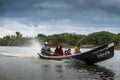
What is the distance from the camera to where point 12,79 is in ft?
60.3

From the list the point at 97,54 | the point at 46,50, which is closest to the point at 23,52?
the point at 46,50

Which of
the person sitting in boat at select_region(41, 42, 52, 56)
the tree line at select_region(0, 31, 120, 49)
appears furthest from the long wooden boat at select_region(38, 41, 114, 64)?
the tree line at select_region(0, 31, 120, 49)

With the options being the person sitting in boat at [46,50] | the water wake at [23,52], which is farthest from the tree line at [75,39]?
the person sitting in boat at [46,50]

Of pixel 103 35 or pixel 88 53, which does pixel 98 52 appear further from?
pixel 103 35

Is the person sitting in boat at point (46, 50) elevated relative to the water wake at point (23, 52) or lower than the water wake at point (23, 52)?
elevated

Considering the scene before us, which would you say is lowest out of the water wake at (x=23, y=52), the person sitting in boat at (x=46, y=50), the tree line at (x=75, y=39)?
the water wake at (x=23, y=52)

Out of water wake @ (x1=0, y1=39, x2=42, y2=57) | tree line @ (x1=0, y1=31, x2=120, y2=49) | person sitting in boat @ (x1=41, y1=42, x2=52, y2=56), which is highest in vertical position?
tree line @ (x1=0, y1=31, x2=120, y2=49)

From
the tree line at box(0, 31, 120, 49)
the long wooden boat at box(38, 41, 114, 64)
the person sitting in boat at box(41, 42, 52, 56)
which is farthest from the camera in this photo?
the tree line at box(0, 31, 120, 49)

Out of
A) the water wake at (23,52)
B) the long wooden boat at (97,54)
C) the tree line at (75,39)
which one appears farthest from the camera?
the tree line at (75,39)

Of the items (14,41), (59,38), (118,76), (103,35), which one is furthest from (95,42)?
(118,76)

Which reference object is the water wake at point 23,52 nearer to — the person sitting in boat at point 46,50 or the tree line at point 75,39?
the person sitting in boat at point 46,50

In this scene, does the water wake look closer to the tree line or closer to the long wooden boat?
the long wooden boat

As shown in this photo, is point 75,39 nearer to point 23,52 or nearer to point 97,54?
point 23,52

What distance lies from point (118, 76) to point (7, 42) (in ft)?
415
